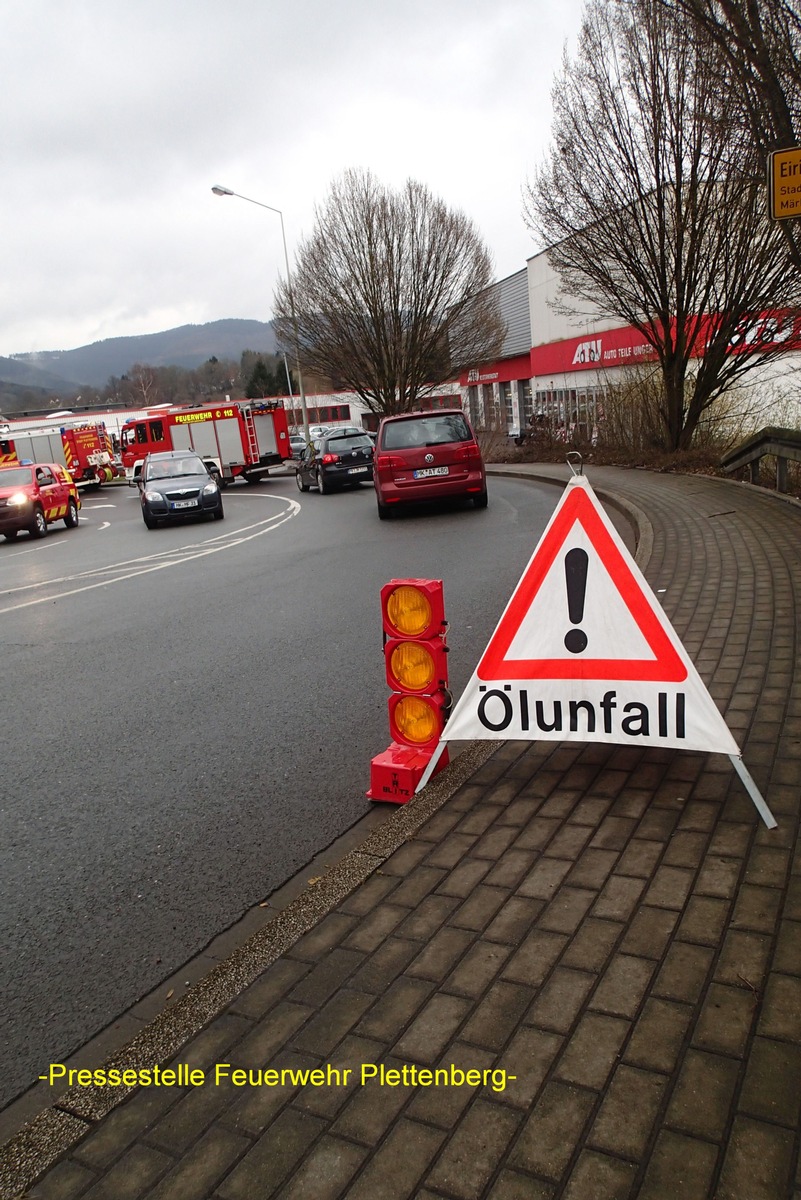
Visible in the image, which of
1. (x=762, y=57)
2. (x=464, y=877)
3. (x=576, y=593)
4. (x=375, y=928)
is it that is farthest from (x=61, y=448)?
(x=375, y=928)

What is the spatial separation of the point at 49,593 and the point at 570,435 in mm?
19361

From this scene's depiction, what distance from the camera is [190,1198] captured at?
81.4 inches

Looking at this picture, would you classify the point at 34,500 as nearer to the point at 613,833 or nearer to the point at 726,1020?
the point at 613,833

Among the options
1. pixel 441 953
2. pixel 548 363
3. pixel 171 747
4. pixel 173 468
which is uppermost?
pixel 548 363

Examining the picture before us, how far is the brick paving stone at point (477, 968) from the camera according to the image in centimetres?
268

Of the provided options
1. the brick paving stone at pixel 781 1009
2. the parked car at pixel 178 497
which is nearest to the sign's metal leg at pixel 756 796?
the brick paving stone at pixel 781 1009

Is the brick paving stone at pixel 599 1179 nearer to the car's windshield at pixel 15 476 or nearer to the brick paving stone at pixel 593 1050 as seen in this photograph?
the brick paving stone at pixel 593 1050

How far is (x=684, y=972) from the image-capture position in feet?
8.61

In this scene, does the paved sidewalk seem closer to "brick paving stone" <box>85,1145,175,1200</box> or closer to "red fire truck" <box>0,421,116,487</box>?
"brick paving stone" <box>85,1145,175,1200</box>

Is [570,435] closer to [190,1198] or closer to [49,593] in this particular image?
[49,593]

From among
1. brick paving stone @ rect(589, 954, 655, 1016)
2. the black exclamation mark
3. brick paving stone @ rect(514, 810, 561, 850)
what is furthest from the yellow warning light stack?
brick paving stone @ rect(589, 954, 655, 1016)

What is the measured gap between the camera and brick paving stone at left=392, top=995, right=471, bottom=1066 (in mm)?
2430

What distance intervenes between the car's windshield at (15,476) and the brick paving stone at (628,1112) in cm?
2161

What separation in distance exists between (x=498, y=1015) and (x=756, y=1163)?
0.76 m
